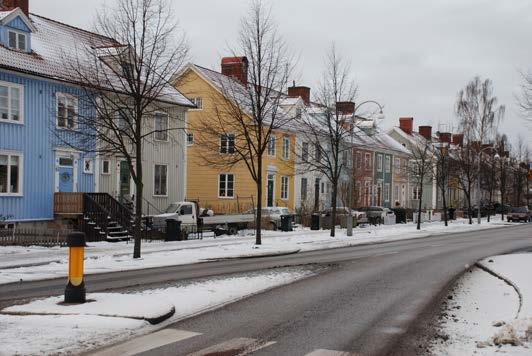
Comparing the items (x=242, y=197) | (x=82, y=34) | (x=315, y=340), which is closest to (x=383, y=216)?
(x=242, y=197)

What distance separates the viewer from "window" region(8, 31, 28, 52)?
2647 cm

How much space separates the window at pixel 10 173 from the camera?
25.1m

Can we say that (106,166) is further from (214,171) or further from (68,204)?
(214,171)

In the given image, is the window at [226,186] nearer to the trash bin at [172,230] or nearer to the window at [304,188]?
the window at [304,188]

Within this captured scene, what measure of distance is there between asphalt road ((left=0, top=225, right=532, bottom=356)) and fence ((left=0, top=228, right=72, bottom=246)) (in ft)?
23.5

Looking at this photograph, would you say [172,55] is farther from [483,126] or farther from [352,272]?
[483,126]

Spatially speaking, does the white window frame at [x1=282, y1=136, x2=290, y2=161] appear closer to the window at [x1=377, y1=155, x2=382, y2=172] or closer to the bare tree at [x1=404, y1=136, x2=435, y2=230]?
the bare tree at [x1=404, y1=136, x2=435, y2=230]

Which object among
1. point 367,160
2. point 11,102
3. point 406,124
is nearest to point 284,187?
point 367,160

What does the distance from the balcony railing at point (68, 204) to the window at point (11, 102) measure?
3.77 m

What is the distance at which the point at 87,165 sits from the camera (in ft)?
95.3

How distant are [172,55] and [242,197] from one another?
24.6 meters

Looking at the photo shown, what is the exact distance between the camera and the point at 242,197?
44.1m

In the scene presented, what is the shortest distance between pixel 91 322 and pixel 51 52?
76.7 feet

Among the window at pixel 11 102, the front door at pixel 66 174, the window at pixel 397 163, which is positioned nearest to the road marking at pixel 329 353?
the window at pixel 11 102
